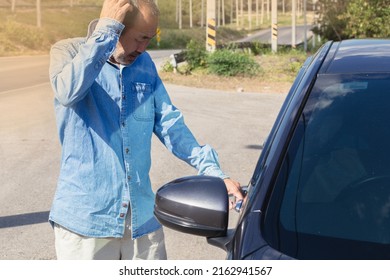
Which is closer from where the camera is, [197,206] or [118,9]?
[197,206]

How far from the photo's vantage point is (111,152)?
3.11 metres

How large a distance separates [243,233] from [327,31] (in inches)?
1230

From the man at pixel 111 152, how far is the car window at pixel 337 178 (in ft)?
1.42

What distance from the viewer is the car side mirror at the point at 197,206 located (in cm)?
243

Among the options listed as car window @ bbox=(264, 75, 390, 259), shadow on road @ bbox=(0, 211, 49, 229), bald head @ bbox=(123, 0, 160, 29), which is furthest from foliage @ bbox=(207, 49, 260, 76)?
car window @ bbox=(264, 75, 390, 259)

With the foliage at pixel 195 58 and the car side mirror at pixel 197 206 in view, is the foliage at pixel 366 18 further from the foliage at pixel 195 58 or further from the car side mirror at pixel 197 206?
the car side mirror at pixel 197 206

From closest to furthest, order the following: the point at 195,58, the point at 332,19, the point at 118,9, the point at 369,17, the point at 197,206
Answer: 1. the point at 197,206
2. the point at 118,9
3. the point at 195,58
4. the point at 369,17
5. the point at 332,19

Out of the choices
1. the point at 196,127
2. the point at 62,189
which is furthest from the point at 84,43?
the point at 196,127

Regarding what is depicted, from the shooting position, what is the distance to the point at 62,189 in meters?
3.15

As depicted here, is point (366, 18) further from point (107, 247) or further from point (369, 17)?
point (107, 247)

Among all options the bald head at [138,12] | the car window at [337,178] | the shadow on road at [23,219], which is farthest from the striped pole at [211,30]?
the car window at [337,178]

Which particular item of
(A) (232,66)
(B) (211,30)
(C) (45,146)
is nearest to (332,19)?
(B) (211,30)

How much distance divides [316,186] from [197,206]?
0.40 metres

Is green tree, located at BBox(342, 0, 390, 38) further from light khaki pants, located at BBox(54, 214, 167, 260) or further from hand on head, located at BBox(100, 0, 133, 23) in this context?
hand on head, located at BBox(100, 0, 133, 23)
